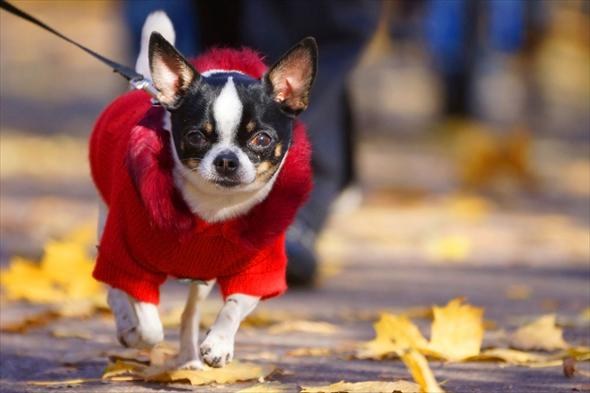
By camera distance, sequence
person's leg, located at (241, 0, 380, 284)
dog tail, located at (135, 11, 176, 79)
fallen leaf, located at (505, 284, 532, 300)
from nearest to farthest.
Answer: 1. dog tail, located at (135, 11, 176, 79)
2. fallen leaf, located at (505, 284, 532, 300)
3. person's leg, located at (241, 0, 380, 284)

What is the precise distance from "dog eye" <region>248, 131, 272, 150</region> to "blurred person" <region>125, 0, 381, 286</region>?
2805 millimetres

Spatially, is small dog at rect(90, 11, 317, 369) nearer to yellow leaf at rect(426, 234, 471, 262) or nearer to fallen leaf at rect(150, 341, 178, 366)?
fallen leaf at rect(150, 341, 178, 366)

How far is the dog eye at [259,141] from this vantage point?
15.2 ft

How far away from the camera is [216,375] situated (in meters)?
4.85

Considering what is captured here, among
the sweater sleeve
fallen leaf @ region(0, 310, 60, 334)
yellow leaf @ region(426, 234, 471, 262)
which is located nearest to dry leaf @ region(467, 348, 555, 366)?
the sweater sleeve

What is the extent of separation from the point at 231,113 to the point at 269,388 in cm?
79

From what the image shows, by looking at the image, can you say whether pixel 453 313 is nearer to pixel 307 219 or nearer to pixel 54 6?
pixel 307 219

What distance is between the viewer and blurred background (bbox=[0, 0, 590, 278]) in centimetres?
879

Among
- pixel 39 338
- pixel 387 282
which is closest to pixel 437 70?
pixel 387 282

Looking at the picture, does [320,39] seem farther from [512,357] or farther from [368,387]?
[368,387]

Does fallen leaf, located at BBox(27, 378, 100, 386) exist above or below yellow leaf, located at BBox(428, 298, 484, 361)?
below

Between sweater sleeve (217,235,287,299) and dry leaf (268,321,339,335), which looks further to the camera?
dry leaf (268,321,339,335)

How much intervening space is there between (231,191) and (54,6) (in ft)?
99.4

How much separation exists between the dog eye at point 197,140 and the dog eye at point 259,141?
0.42 ft
